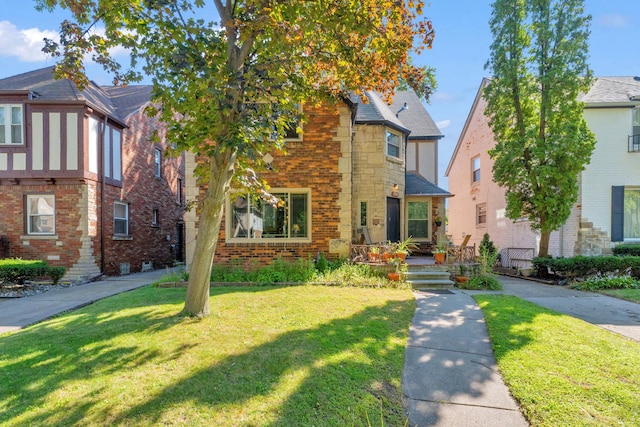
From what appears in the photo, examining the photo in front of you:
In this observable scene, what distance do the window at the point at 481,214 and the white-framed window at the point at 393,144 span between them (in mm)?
6917

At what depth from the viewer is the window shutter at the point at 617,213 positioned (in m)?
11.2

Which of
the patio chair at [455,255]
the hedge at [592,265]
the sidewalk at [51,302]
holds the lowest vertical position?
the sidewalk at [51,302]

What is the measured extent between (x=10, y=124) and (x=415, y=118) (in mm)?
17142

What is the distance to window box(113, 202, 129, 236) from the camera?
13.0 m

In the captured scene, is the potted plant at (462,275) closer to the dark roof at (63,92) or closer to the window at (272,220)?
the window at (272,220)

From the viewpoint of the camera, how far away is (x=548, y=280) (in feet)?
35.3

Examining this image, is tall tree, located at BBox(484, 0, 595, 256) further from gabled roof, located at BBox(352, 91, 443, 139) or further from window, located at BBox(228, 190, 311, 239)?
window, located at BBox(228, 190, 311, 239)

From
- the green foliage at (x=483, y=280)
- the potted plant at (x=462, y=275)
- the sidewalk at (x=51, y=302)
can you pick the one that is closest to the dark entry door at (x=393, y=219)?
the potted plant at (x=462, y=275)

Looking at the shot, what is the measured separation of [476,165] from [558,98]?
7562mm

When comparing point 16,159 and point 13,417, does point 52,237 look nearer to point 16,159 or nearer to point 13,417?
point 16,159

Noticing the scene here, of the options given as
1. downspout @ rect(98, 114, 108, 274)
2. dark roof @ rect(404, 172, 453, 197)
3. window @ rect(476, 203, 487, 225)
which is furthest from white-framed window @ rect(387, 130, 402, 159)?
downspout @ rect(98, 114, 108, 274)

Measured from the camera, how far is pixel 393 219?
44.1 feet

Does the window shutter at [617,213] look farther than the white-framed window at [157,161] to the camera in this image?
No

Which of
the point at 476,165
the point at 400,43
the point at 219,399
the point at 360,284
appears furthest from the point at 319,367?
the point at 476,165
